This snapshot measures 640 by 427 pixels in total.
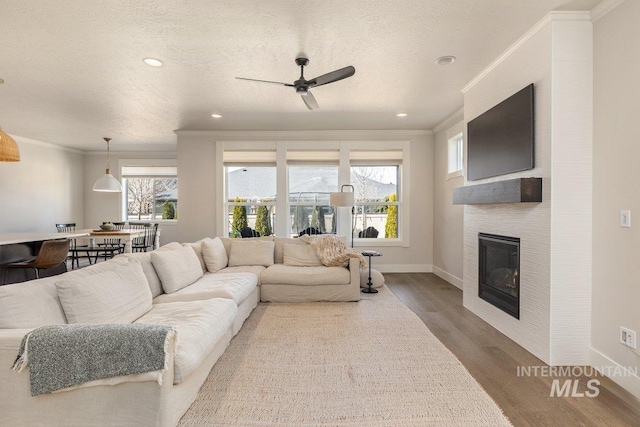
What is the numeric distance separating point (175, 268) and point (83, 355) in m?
1.65

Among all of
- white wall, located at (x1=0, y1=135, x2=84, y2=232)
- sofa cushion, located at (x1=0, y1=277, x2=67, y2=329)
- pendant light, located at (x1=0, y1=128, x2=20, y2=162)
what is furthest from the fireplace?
white wall, located at (x1=0, y1=135, x2=84, y2=232)

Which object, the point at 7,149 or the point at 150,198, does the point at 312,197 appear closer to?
the point at 7,149

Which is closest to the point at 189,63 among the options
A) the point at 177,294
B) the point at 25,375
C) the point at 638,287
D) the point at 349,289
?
the point at 177,294

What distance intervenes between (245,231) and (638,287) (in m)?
5.09

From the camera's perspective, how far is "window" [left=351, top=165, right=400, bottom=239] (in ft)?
20.2

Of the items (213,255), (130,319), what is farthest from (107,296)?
(213,255)

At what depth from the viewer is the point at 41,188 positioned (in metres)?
6.85

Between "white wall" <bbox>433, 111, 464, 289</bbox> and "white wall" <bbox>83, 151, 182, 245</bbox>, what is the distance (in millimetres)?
6204

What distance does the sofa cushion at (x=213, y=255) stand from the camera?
408 cm

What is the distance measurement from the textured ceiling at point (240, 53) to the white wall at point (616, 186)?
411mm

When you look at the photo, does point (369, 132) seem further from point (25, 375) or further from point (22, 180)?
point (22, 180)

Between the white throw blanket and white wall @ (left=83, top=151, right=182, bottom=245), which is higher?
white wall @ (left=83, top=151, right=182, bottom=245)

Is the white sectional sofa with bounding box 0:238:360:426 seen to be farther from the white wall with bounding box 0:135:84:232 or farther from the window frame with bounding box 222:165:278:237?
the white wall with bounding box 0:135:84:232

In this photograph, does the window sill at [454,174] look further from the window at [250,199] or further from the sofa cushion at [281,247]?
the window at [250,199]
